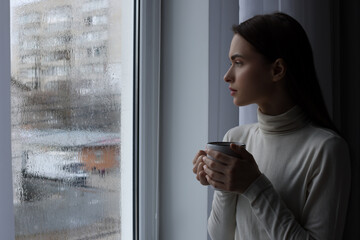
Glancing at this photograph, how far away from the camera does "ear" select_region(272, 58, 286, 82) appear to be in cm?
80

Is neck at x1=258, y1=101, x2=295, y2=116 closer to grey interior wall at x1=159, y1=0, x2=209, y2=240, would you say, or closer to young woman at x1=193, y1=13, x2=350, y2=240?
young woman at x1=193, y1=13, x2=350, y2=240

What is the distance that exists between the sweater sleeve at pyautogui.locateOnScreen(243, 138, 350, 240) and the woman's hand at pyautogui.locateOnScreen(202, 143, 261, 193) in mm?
16

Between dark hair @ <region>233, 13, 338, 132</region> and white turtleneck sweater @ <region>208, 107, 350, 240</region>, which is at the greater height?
dark hair @ <region>233, 13, 338, 132</region>

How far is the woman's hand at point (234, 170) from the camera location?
0.75m

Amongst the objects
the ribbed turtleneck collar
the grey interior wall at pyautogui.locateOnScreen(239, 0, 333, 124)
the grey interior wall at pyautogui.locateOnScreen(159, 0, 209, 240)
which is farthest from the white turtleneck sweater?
the grey interior wall at pyautogui.locateOnScreen(159, 0, 209, 240)

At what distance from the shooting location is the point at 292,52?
0.79m

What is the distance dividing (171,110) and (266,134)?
1.65 ft

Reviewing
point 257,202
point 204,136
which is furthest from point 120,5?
point 257,202

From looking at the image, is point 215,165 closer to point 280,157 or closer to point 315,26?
point 280,157

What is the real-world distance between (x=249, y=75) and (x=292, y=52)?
0.31ft

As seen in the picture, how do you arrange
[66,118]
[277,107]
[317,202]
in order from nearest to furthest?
[317,202] < [277,107] < [66,118]

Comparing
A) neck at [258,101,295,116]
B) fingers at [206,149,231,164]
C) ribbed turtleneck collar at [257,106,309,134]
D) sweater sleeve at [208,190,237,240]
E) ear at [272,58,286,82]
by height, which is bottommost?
sweater sleeve at [208,190,237,240]

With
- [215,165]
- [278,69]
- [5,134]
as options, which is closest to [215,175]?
[215,165]

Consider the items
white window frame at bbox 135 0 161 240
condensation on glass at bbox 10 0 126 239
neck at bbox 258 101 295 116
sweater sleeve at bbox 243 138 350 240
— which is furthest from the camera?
white window frame at bbox 135 0 161 240
